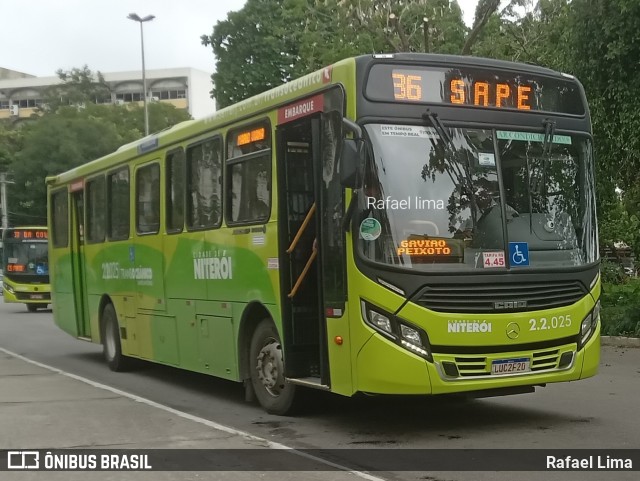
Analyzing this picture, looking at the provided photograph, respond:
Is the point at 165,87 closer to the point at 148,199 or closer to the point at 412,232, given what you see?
the point at 148,199

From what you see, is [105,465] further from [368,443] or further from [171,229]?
[171,229]

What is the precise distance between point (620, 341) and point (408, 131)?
8.62 meters

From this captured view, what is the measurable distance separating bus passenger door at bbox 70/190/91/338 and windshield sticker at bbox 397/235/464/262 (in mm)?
8970

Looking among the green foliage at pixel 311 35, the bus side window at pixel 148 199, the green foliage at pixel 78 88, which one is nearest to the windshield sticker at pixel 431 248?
the bus side window at pixel 148 199

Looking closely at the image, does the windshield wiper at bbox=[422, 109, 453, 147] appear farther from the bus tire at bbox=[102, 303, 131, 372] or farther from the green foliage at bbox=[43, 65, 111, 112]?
the green foliage at bbox=[43, 65, 111, 112]

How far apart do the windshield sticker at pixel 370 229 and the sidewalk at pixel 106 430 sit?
193 centimetres

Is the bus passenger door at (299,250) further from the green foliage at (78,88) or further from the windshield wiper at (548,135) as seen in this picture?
the green foliage at (78,88)

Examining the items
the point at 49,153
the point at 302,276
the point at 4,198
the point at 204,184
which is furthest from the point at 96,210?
the point at 4,198

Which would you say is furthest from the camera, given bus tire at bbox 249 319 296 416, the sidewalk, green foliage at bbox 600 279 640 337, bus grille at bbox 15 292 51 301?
bus grille at bbox 15 292 51 301

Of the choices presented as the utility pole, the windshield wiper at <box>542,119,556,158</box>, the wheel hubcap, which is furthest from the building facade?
the windshield wiper at <box>542,119,556,158</box>

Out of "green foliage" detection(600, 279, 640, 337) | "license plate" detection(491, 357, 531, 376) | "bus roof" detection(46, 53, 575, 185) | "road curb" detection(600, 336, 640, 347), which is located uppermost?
"bus roof" detection(46, 53, 575, 185)

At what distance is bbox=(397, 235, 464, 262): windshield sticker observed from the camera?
7.44 meters

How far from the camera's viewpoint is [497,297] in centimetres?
757

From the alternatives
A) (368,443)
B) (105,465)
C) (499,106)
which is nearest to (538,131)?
(499,106)
